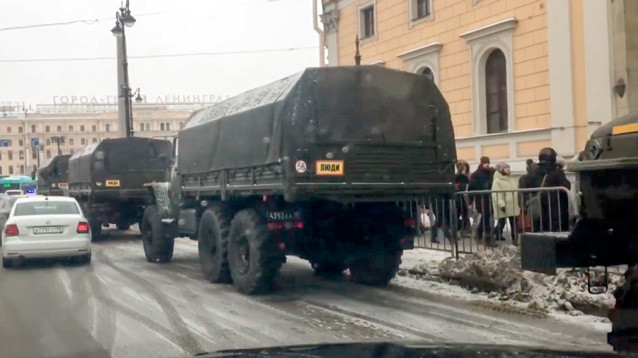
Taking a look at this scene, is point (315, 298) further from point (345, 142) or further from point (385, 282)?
point (345, 142)

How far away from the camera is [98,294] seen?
11.5 meters

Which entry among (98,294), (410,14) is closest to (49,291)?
(98,294)

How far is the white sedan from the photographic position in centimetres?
1505

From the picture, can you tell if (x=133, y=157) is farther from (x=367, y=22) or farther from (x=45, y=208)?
(x=367, y=22)

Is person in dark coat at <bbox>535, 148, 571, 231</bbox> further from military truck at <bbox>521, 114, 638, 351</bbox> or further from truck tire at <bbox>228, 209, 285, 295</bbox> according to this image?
military truck at <bbox>521, 114, 638, 351</bbox>

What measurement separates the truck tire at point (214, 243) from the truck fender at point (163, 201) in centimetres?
224

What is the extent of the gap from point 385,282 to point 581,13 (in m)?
8.43

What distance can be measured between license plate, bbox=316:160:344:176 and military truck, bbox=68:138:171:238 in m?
12.6

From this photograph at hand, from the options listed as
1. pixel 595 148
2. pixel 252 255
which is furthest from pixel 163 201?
pixel 595 148

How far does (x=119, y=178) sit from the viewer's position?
2228cm

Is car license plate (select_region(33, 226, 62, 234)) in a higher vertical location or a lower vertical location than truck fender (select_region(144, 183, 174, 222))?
lower

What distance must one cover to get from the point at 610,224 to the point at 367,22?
69.8 ft

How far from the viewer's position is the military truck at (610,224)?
16.5ft

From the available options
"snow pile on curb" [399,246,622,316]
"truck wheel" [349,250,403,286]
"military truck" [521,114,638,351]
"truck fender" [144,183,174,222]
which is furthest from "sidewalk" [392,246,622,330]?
"truck fender" [144,183,174,222]
